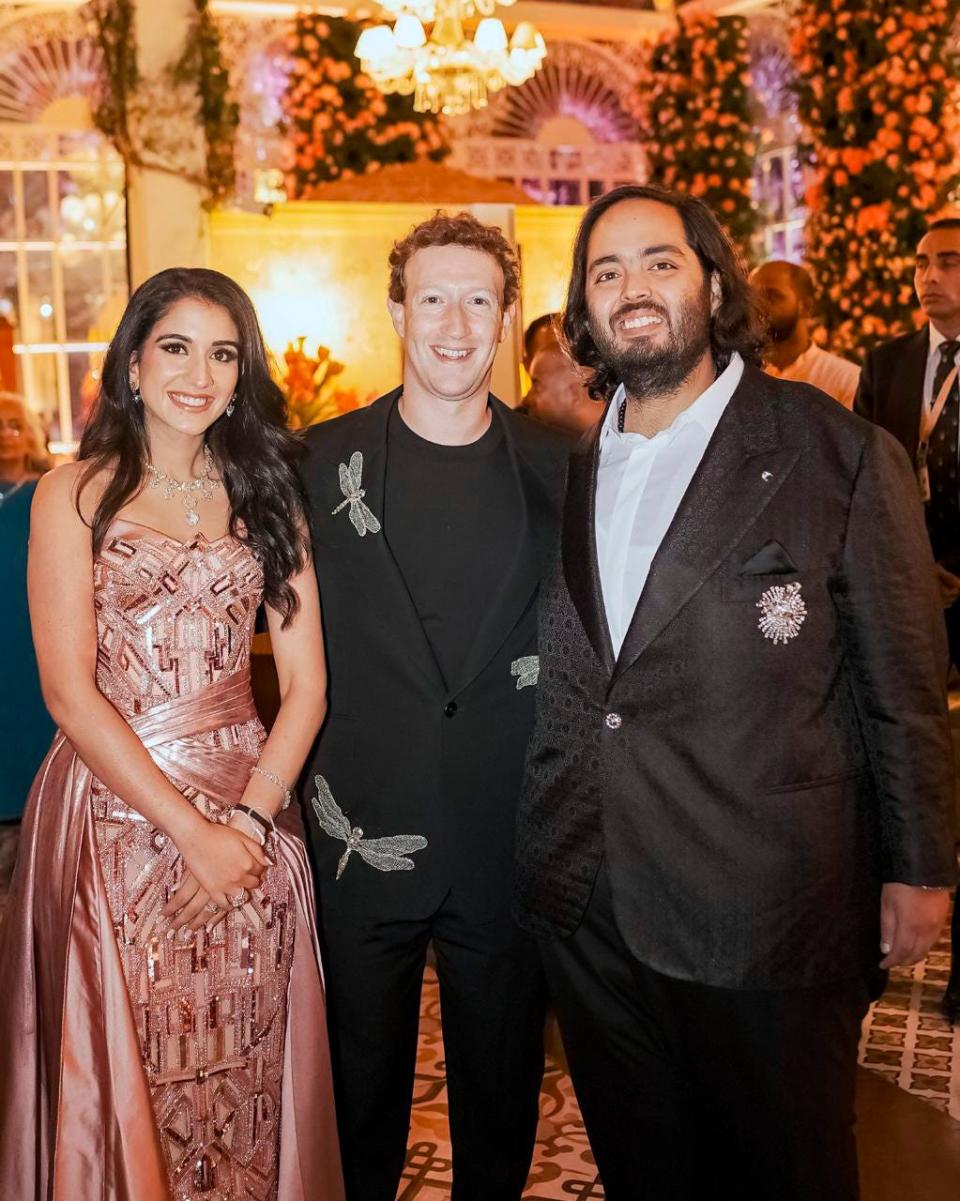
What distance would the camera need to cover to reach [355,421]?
2.58 metres

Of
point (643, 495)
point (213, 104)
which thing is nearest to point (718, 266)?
point (643, 495)

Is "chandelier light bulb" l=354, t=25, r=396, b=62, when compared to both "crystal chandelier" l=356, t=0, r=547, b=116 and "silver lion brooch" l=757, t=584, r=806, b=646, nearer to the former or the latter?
"crystal chandelier" l=356, t=0, r=547, b=116

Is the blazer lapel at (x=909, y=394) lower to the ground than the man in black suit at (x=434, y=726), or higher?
higher

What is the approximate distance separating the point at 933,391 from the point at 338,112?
274 inches

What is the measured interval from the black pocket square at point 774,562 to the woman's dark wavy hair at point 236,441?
0.81 meters

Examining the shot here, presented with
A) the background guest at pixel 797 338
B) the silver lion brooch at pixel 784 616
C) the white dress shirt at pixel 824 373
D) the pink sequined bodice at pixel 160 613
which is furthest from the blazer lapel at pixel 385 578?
the white dress shirt at pixel 824 373

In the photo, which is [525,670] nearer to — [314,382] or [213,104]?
[314,382]

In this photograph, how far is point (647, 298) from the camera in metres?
2.26

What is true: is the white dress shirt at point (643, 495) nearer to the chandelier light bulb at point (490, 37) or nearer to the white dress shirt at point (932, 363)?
the white dress shirt at point (932, 363)

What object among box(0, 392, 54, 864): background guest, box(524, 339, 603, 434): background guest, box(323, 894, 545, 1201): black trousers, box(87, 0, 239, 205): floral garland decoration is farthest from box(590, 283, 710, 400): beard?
box(87, 0, 239, 205): floral garland decoration

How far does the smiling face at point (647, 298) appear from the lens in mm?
2244

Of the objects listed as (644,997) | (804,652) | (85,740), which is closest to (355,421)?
(85,740)

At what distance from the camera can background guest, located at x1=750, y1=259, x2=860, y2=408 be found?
19.0ft

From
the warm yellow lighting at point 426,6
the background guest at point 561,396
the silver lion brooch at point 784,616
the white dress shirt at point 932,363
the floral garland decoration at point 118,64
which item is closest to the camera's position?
the silver lion brooch at point 784,616
